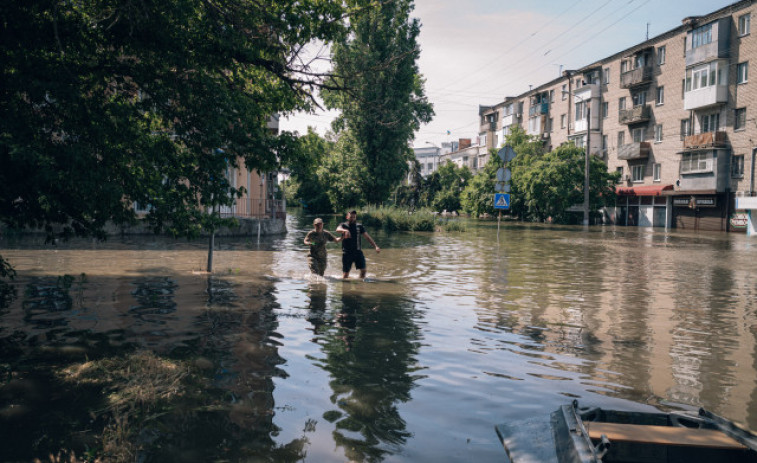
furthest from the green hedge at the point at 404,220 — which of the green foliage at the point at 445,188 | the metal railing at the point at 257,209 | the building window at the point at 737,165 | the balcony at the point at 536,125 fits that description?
the green foliage at the point at 445,188

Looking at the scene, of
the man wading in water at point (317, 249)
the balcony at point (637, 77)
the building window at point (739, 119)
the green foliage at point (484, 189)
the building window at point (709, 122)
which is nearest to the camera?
the man wading in water at point (317, 249)

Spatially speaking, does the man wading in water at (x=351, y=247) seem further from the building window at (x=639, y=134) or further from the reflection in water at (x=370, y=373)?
the building window at (x=639, y=134)

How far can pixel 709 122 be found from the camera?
42125 mm

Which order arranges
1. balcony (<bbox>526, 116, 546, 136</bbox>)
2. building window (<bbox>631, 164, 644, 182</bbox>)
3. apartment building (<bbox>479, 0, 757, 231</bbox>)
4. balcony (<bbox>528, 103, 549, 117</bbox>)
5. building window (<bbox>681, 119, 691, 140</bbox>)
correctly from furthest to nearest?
balcony (<bbox>526, 116, 546, 136</bbox>) < balcony (<bbox>528, 103, 549, 117</bbox>) < building window (<bbox>631, 164, 644, 182</bbox>) < building window (<bbox>681, 119, 691, 140</bbox>) < apartment building (<bbox>479, 0, 757, 231</bbox>)

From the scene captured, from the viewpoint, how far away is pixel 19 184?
6.53 m

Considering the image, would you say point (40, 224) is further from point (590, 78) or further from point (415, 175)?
point (415, 175)

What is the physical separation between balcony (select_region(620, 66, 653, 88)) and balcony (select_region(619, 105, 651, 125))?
2108 mm

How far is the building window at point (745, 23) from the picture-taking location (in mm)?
38178

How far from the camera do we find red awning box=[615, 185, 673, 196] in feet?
151

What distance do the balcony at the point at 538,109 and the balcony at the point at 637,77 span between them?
49.2ft

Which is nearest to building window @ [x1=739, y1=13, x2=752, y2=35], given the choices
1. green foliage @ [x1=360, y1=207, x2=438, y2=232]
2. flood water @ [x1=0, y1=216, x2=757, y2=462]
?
green foliage @ [x1=360, y1=207, x2=438, y2=232]

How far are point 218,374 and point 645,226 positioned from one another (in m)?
50.9

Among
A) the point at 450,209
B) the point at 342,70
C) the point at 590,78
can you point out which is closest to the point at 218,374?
the point at 342,70

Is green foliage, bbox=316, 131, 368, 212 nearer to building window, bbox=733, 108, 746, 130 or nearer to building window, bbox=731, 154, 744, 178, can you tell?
building window, bbox=731, 154, 744, 178
